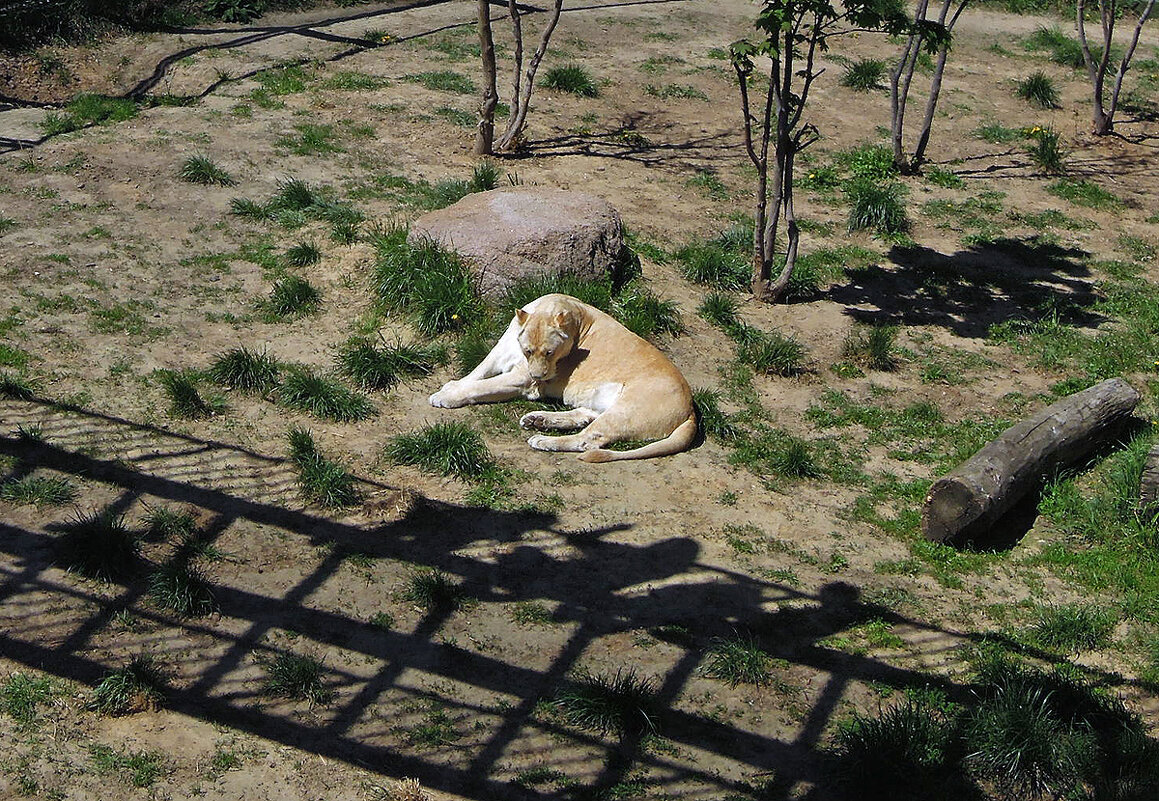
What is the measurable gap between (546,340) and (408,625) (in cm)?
232

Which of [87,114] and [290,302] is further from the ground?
[87,114]

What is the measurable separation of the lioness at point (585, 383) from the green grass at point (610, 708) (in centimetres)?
215

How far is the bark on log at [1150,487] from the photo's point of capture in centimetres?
710

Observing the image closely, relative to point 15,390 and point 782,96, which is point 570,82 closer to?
point 782,96

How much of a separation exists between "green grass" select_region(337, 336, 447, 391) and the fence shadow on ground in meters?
1.16

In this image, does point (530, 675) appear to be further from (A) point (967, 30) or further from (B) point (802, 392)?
(A) point (967, 30)

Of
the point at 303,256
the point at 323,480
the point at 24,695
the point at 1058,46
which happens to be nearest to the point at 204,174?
the point at 303,256

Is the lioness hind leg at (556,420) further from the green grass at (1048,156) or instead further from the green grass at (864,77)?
the green grass at (864,77)

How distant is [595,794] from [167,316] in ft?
17.2

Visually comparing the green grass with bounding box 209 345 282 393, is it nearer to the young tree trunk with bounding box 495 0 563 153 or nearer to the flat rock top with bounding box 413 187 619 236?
the flat rock top with bounding box 413 187 619 236

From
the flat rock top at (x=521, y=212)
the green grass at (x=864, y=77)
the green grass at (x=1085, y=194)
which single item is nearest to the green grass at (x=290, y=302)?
the flat rock top at (x=521, y=212)

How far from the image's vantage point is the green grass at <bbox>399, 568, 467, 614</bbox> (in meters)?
6.25

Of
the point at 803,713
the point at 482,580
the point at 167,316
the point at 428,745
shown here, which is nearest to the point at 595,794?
the point at 428,745

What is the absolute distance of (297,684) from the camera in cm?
561
